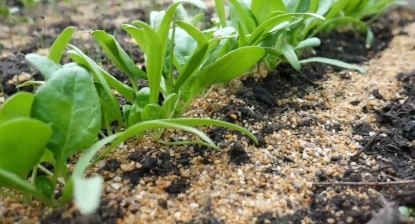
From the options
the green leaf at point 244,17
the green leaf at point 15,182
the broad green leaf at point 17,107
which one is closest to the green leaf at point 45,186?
the green leaf at point 15,182

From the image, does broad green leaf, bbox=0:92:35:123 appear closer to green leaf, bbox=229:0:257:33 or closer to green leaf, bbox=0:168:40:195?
green leaf, bbox=0:168:40:195

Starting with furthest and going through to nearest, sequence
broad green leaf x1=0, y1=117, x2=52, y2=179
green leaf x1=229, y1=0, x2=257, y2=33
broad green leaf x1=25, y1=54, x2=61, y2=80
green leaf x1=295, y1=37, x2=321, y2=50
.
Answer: green leaf x1=295, y1=37, x2=321, y2=50
green leaf x1=229, y1=0, x2=257, y2=33
broad green leaf x1=25, y1=54, x2=61, y2=80
broad green leaf x1=0, y1=117, x2=52, y2=179

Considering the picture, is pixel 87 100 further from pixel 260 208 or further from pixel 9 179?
pixel 260 208

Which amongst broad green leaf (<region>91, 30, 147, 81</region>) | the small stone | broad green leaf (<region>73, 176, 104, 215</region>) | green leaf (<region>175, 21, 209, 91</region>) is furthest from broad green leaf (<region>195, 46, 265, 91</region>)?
broad green leaf (<region>73, 176, 104, 215</region>)

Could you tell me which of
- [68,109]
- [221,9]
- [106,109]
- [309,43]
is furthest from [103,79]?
[309,43]

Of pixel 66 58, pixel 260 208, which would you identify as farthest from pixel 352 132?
pixel 66 58

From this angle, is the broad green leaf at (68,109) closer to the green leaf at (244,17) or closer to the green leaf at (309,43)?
the green leaf at (244,17)
